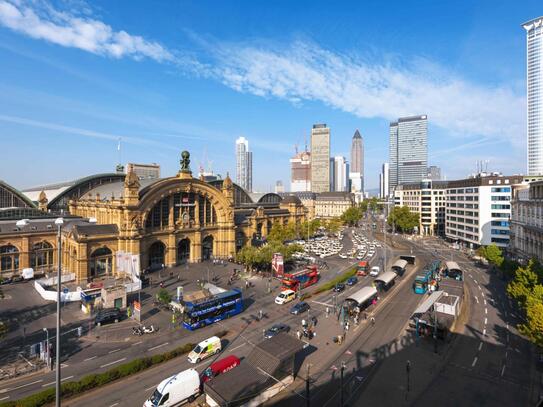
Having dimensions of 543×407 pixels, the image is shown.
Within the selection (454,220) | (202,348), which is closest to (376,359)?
(202,348)

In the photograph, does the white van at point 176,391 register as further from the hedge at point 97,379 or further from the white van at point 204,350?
the hedge at point 97,379

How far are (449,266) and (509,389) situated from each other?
135ft

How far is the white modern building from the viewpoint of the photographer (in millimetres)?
55625

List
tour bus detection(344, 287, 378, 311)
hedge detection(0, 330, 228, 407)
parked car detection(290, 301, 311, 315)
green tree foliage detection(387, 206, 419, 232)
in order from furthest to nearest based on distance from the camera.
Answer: green tree foliage detection(387, 206, 419, 232)
parked car detection(290, 301, 311, 315)
tour bus detection(344, 287, 378, 311)
hedge detection(0, 330, 228, 407)

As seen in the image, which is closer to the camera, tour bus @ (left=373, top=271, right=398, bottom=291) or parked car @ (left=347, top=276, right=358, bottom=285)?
tour bus @ (left=373, top=271, right=398, bottom=291)

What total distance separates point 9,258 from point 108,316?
112 feet

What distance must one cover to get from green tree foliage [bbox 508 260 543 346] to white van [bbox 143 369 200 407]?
96.6ft

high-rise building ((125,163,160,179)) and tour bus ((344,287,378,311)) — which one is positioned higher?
high-rise building ((125,163,160,179))

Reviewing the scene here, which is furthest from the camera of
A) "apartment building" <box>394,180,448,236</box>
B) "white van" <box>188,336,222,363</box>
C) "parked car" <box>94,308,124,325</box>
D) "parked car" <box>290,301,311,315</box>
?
"apartment building" <box>394,180,448,236</box>

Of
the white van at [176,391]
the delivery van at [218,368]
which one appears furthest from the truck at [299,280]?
the white van at [176,391]

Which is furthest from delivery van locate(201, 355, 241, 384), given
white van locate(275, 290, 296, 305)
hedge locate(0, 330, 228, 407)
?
white van locate(275, 290, 296, 305)

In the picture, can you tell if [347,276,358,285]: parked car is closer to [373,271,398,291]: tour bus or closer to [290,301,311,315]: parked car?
[373,271,398,291]: tour bus

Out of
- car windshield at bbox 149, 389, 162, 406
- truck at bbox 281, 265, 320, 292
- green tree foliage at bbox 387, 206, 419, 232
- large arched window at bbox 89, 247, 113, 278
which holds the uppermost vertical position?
green tree foliage at bbox 387, 206, 419, 232

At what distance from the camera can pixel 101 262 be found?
201 ft
